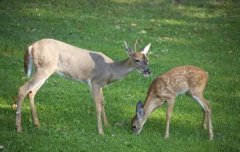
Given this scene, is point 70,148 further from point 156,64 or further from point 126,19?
point 126,19

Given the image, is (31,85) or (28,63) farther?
(28,63)

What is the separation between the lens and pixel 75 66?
9.86 m

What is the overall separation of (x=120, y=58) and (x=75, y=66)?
15.2 ft

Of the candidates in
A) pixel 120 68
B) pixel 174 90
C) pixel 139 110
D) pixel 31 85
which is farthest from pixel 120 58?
pixel 31 85

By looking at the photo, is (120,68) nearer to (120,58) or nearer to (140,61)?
(140,61)

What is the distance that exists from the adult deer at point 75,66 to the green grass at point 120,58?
554 millimetres

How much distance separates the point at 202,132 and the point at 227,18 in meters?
11.7

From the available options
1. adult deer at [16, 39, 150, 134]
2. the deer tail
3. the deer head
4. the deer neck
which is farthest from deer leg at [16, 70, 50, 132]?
the deer head

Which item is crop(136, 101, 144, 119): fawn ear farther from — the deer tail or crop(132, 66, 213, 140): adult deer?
the deer tail

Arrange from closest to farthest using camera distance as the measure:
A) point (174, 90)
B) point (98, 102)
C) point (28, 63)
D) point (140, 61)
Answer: point (28, 63)
point (98, 102)
point (140, 61)
point (174, 90)

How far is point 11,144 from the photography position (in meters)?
8.41

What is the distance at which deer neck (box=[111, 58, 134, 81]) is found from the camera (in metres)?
9.98

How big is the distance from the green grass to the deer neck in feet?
2.70

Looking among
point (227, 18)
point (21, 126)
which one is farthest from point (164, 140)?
point (227, 18)
